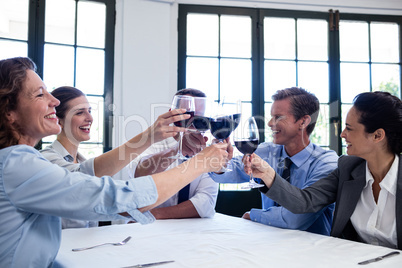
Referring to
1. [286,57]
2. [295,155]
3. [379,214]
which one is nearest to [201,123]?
[379,214]

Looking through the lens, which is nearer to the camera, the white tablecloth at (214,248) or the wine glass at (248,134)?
the white tablecloth at (214,248)

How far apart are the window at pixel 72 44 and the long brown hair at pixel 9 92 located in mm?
2425

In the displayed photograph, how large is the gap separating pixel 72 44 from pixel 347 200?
2976 millimetres

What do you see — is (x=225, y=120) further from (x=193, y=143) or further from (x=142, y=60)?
(x=142, y=60)

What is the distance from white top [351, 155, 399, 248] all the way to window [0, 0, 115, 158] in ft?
8.53

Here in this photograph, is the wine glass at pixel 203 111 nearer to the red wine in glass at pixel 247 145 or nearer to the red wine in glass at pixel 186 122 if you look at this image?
the red wine in glass at pixel 186 122

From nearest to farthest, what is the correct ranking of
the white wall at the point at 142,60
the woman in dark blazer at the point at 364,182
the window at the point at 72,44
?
the woman in dark blazer at the point at 364,182 < the window at the point at 72,44 < the white wall at the point at 142,60

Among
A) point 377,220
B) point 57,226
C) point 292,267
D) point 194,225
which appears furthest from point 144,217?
point 377,220

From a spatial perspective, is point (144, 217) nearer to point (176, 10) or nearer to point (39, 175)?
point (39, 175)

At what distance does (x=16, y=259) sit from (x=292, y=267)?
28.9 inches

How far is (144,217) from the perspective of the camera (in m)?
0.99

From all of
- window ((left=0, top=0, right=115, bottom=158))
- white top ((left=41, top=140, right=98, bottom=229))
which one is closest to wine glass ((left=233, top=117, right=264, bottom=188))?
white top ((left=41, top=140, right=98, bottom=229))

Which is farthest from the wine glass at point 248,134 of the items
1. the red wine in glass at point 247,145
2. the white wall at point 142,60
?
the white wall at point 142,60

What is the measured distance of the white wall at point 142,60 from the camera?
3541mm
